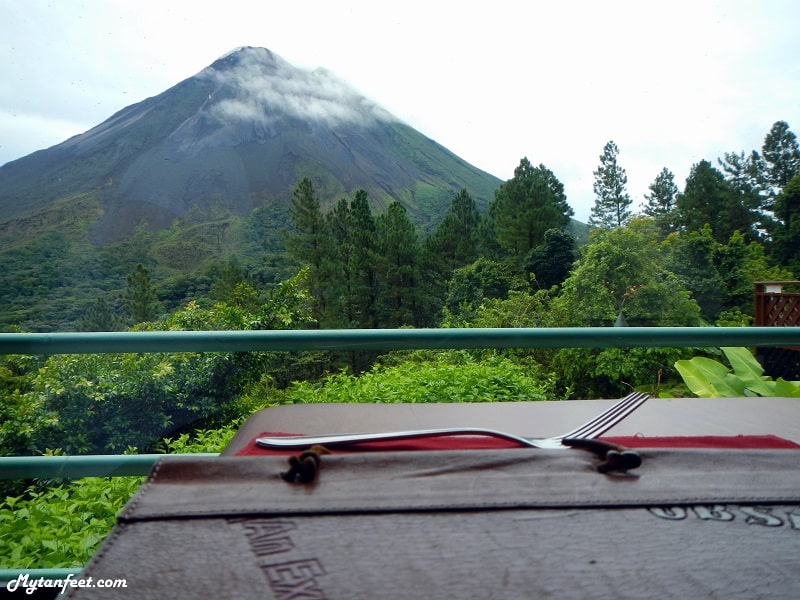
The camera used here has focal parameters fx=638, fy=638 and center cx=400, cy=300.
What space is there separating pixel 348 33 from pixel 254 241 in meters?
2.39

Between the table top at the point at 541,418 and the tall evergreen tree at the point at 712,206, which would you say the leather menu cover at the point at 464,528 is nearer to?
the table top at the point at 541,418

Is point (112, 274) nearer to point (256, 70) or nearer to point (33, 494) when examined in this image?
point (33, 494)

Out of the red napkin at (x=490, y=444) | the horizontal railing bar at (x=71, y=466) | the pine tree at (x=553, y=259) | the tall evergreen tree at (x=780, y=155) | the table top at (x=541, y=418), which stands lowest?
the horizontal railing bar at (x=71, y=466)

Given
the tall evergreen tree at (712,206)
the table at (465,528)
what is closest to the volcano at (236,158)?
the tall evergreen tree at (712,206)

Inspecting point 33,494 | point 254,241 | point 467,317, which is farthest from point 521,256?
point 33,494

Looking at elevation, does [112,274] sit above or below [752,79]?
below

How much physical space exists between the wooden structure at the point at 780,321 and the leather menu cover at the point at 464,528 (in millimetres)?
2188

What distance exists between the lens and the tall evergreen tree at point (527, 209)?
15.5ft

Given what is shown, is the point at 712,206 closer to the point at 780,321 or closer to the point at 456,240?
the point at 456,240

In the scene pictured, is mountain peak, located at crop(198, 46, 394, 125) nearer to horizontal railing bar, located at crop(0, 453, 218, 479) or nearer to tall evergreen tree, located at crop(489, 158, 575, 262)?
tall evergreen tree, located at crop(489, 158, 575, 262)

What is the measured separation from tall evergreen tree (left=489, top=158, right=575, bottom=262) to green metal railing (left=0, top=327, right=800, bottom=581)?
311 centimetres

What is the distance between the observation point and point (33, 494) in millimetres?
2021

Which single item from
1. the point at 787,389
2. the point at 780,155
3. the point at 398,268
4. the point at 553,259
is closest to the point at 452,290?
the point at 398,268

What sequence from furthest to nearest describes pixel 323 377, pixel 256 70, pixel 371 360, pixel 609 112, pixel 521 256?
pixel 256 70 → pixel 609 112 → pixel 521 256 → pixel 323 377 → pixel 371 360
